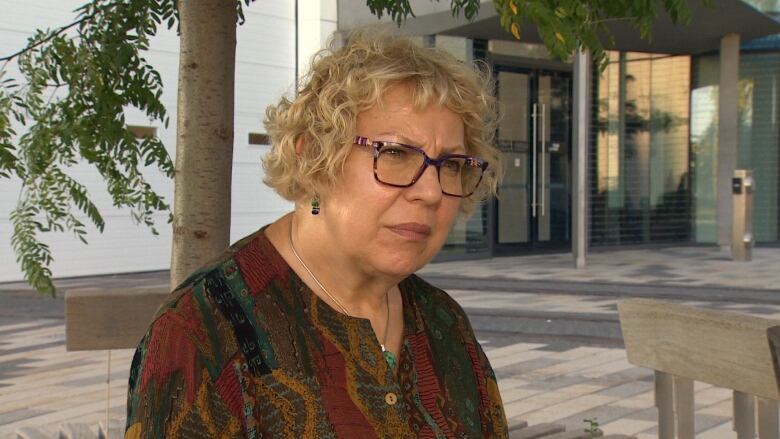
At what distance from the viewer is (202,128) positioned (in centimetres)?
338

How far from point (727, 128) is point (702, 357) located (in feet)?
52.6

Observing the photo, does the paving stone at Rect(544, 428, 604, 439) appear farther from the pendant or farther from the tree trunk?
the pendant

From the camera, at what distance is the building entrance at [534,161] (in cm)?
1823

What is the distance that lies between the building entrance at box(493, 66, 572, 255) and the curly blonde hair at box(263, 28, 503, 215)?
16.1 metres

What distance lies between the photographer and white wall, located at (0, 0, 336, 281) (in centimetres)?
1491

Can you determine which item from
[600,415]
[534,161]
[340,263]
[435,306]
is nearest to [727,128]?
[534,161]

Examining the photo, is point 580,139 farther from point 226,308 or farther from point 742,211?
point 226,308

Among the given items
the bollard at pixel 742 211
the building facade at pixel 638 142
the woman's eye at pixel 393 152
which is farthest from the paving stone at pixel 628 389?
the building facade at pixel 638 142

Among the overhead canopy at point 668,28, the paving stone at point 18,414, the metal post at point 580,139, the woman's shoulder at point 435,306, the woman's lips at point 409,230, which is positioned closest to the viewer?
the woman's lips at point 409,230

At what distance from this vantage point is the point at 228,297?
1744 mm

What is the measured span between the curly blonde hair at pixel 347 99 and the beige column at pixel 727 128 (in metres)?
17.0

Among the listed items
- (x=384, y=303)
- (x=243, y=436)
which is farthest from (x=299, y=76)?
(x=243, y=436)

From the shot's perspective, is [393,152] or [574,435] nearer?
[393,152]

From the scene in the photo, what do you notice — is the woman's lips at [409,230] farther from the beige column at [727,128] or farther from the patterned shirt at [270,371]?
the beige column at [727,128]
